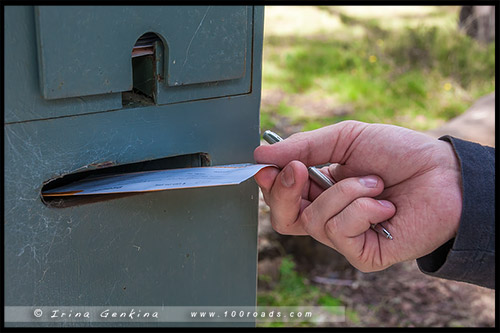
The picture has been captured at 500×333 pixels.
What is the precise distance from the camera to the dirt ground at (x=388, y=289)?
274 centimetres

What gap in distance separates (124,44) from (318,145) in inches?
19.9

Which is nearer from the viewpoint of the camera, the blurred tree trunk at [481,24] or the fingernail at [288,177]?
the fingernail at [288,177]

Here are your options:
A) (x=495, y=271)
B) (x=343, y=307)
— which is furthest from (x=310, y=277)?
(x=495, y=271)

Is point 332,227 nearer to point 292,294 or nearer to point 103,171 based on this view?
point 103,171

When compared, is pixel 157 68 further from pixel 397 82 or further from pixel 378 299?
pixel 397 82

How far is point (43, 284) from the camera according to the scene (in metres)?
1.16

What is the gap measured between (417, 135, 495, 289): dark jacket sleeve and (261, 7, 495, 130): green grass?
9.44 ft

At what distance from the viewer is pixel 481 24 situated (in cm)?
590

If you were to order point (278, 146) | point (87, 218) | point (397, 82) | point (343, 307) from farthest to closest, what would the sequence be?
point (397, 82) < point (343, 307) < point (278, 146) < point (87, 218)

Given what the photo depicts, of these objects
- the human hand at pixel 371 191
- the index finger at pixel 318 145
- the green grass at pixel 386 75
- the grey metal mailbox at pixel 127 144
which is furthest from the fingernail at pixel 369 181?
the green grass at pixel 386 75

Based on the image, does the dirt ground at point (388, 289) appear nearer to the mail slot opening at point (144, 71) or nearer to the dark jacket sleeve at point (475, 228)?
the dark jacket sleeve at point (475, 228)

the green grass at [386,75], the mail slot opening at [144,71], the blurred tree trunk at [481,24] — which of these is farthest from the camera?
the blurred tree trunk at [481,24]

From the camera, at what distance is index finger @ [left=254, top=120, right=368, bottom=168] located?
4.31 ft

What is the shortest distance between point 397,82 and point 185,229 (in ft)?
12.8
